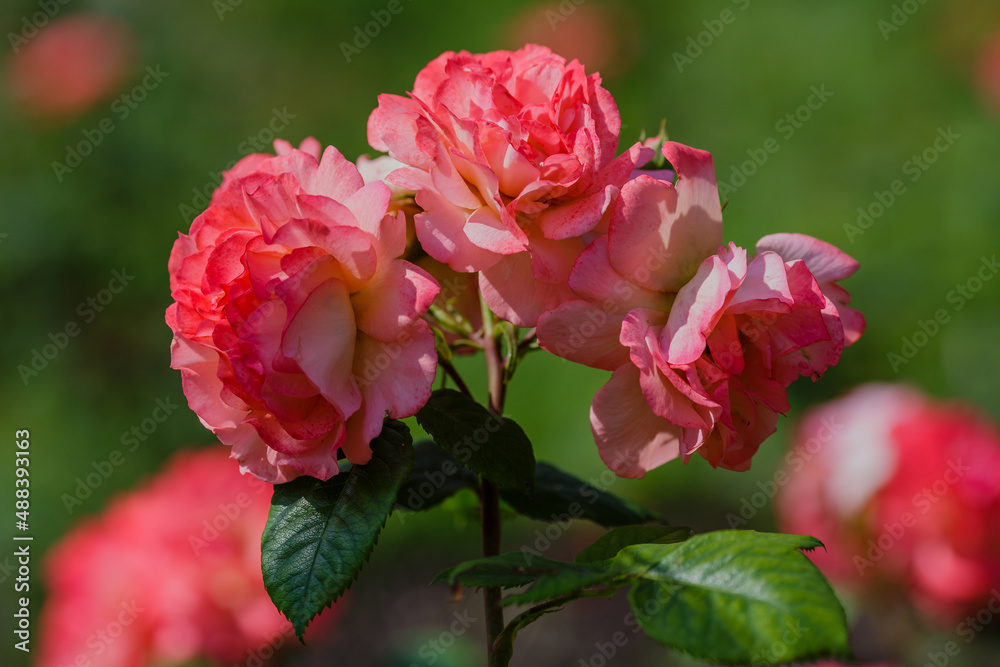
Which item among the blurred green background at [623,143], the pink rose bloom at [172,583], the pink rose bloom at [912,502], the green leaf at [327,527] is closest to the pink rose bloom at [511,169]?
the green leaf at [327,527]

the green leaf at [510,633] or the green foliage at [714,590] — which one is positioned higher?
the green foliage at [714,590]

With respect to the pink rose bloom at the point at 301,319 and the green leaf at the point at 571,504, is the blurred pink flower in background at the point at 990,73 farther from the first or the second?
the pink rose bloom at the point at 301,319

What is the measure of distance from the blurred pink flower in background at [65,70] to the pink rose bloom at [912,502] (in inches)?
82.7

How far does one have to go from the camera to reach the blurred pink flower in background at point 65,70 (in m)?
2.31

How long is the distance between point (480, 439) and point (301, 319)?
0.13 m

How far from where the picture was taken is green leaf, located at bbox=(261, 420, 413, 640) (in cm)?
45

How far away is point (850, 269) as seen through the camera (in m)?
0.53

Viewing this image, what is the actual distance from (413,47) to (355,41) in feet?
0.68

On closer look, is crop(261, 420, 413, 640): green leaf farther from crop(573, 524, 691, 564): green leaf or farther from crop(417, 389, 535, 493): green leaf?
crop(573, 524, 691, 564): green leaf

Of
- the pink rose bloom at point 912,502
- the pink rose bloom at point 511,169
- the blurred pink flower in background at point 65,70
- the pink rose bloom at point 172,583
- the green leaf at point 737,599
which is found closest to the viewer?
the green leaf at point 737,599

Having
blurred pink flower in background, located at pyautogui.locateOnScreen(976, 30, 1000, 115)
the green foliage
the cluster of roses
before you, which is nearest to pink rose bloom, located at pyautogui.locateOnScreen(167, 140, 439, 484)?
the cluster of roses

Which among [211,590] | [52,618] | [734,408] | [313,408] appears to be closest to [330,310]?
[313,408]

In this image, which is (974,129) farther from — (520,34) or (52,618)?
(52,618)

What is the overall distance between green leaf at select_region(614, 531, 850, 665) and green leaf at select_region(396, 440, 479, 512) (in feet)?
0.68
